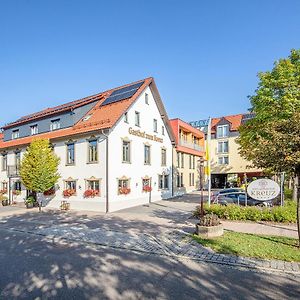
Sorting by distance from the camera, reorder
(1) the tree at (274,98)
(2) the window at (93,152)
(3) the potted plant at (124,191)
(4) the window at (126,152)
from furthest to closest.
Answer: (4) the window at (126,152)
(3) the potted plant at (124,191)
(2) the window at (93,152)
(1) the tree at (274,98)

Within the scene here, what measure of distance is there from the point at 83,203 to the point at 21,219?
4.69m

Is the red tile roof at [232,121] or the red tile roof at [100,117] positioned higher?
the red tile roof at [232,121]

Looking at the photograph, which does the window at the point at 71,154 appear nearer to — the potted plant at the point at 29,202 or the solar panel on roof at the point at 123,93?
the potted plant at the point at 29,202

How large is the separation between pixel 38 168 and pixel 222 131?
107ft

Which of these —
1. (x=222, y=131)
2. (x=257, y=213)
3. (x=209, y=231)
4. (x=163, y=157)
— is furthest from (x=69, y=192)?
(x=222, y=131)

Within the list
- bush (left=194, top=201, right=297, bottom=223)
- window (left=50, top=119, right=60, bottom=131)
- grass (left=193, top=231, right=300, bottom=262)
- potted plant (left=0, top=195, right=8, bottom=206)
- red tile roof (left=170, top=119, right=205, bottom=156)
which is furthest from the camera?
red tile roof (left=170, top=119, right=205, bottom=156)

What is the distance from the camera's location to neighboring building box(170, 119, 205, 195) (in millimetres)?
31086

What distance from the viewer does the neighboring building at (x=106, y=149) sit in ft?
65.4

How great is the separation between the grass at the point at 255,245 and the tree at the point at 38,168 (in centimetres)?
1375

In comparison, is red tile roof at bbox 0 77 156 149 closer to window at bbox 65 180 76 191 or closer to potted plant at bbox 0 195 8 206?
window at bbox 65 180 76 191

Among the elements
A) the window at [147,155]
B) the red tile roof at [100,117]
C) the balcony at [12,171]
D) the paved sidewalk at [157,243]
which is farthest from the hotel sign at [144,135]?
the balcony at [12,171]

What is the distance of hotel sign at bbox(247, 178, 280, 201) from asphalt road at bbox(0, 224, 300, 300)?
24.4 feet

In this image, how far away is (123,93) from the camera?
23.7 metres

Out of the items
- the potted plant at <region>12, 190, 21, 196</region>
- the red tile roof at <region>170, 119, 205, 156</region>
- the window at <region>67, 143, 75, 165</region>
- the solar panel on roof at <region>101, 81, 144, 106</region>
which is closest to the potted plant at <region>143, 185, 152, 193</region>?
the window at <region>67, 143, 75, 165</region>
